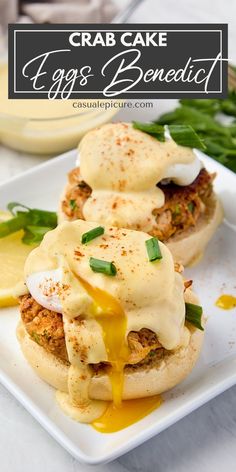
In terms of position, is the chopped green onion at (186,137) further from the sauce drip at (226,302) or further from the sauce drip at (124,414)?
the sauce drip at (124,414)

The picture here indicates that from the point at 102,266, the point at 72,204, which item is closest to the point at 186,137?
the point at 72,204

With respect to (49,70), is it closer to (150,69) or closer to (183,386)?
(150,69)

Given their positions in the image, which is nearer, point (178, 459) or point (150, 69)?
point (178, 459)

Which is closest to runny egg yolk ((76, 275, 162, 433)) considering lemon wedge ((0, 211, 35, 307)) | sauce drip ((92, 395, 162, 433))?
sauce drip ((92, 395, 162, 433))

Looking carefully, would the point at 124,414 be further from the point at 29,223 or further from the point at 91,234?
the point at 29,223

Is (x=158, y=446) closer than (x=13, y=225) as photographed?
Yes

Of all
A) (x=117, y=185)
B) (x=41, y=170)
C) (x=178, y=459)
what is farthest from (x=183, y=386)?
(x=41, y=170)
